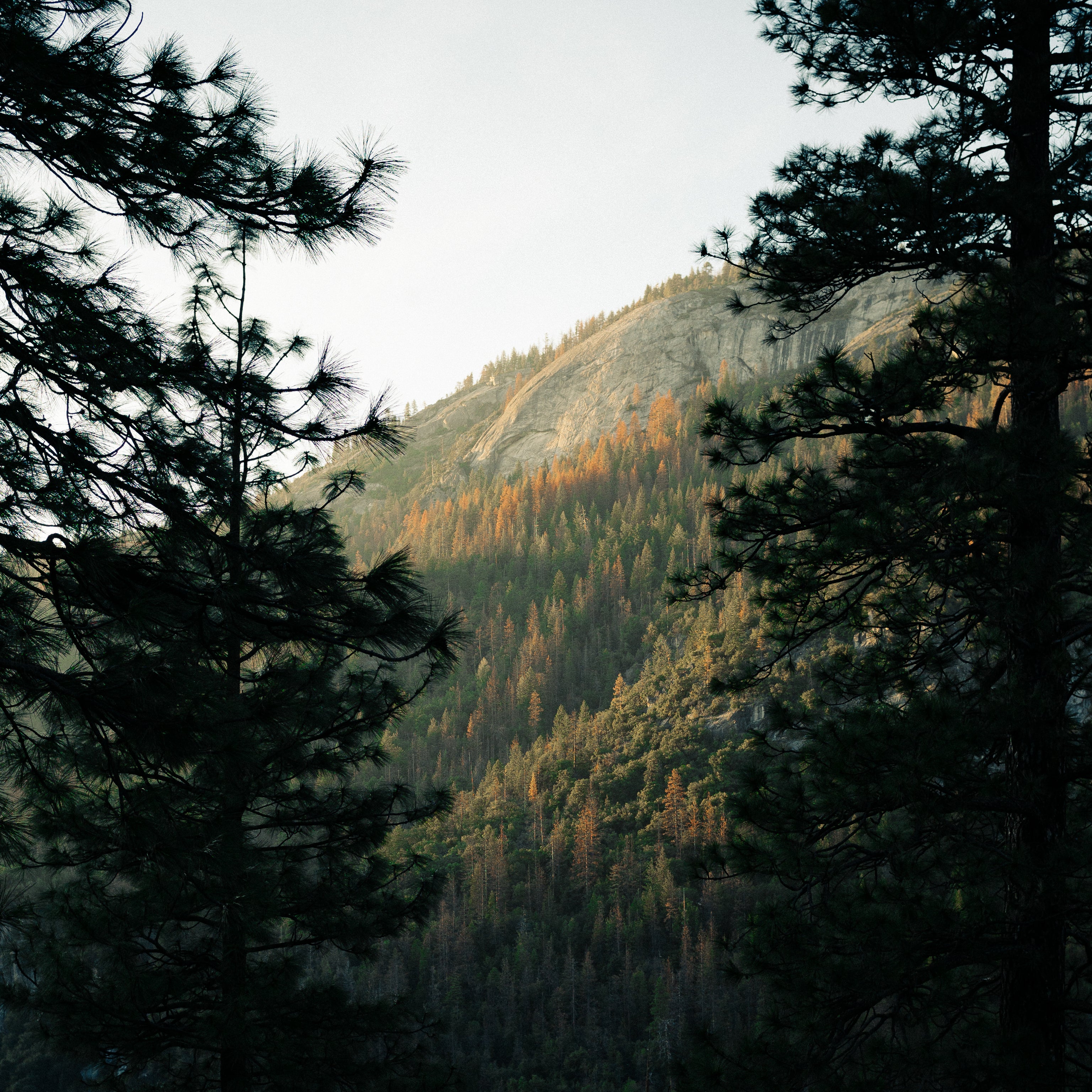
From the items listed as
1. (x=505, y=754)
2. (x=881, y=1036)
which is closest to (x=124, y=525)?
(x=881, y=1036)

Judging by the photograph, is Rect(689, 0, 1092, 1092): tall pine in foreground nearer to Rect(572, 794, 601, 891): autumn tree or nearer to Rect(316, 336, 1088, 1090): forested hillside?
Rect(316, 336, 1088, 1090): forested hillside

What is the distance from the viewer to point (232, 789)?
5410mm

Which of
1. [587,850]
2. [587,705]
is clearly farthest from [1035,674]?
[587,705]

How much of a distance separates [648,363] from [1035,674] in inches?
5077

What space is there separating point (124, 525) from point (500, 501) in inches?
4509

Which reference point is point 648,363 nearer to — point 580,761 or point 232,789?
point 580,761

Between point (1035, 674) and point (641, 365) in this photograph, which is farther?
point (641, 365)

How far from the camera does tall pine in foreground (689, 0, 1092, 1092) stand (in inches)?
151

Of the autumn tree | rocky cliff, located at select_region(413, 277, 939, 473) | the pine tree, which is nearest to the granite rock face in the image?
rocky cliff, located at select_region(413, 277, 939, 473)

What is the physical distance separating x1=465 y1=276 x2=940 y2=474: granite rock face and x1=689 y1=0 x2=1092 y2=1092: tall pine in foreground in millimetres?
119289

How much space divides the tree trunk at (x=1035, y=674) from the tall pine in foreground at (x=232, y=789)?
9.79 feet

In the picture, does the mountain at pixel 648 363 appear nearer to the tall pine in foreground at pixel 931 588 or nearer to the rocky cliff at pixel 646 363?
the rocky cliff at pixel 646 363

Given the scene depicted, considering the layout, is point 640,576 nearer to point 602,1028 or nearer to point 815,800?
point 602,1028

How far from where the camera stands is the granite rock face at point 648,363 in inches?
4818
